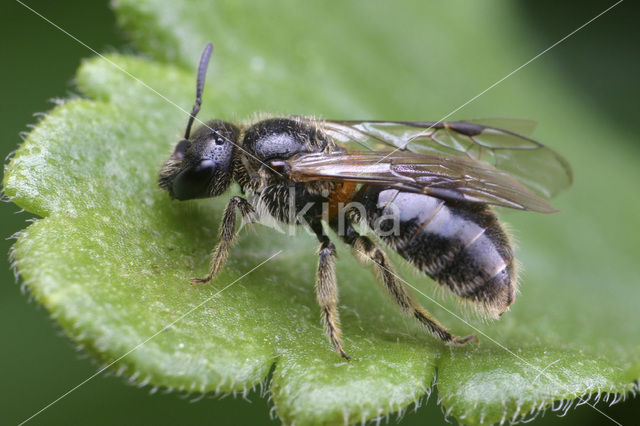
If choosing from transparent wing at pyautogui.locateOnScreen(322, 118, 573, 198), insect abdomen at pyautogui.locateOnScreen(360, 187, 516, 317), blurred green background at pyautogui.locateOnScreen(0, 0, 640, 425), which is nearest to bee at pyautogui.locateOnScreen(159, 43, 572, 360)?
insect abdomen at pyautogui.locateOnScreen(360, 187, 516, 317)

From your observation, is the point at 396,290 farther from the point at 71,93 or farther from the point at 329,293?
the point at 71,93

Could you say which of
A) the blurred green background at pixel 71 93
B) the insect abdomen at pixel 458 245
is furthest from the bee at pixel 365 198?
the blurred green background at pixel 71 93

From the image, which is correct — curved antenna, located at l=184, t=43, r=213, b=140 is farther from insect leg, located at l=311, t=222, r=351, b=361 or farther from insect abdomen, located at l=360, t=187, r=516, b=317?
insect abdomen, located at l=360, t=187, r=516, b=317

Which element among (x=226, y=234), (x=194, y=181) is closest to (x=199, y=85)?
(x=194, y=181)

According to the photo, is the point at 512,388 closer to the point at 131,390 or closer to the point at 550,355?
the point at 550,355

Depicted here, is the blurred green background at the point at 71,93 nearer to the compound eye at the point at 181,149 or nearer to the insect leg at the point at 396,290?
the compound eye at the point at 181,149

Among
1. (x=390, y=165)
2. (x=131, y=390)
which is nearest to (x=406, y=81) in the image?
(x=390, y=165)
